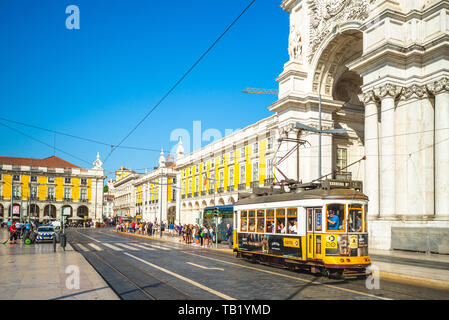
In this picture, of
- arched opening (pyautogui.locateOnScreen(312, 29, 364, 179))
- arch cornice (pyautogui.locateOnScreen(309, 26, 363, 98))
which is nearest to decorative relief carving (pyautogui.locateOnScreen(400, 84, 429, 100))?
arched opening (pyautogui.locateOnScreen(312, 29, 364, 179))

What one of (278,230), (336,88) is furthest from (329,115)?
(278,230)

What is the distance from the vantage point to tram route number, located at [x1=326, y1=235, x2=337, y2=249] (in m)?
13.5

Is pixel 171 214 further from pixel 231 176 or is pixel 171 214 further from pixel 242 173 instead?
pixel 242 173

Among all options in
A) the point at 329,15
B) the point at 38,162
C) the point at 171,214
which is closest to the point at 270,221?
the point at 329,15

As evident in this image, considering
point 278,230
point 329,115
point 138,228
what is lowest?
point 138,228

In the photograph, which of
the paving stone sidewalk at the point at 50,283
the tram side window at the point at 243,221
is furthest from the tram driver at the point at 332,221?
the paving stone sidewalk at the point at 50,283

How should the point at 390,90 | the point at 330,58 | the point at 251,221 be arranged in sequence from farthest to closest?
the point at 330,58
the point at 390,90
the point at 251,221

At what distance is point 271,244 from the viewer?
1662cm

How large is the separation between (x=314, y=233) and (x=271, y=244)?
295 centimetres

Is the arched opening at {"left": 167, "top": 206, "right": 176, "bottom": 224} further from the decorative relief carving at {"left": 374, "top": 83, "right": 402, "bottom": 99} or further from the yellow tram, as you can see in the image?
the yellow tram

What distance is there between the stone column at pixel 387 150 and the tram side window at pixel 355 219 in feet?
32.0

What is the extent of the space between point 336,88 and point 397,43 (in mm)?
11319

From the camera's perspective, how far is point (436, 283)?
1249 cm
